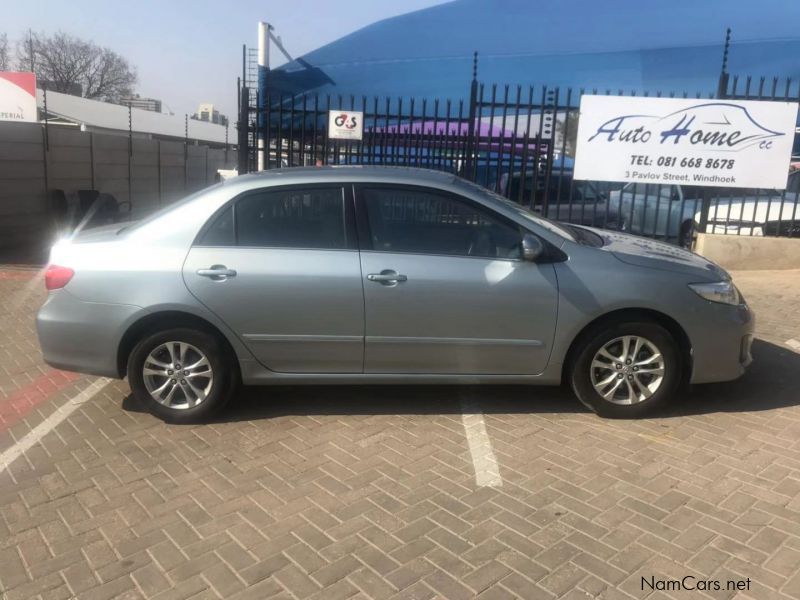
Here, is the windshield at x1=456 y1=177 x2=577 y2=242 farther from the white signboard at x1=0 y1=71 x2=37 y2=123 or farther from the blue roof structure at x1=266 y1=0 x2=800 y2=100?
the white signboard at x1=0 y1=71 x2=37 y2=123

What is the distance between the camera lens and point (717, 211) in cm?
1008

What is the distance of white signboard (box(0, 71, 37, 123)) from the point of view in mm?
13312

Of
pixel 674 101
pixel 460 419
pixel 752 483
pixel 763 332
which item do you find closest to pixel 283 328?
pixel 460 419

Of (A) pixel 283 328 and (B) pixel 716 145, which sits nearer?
(A) pixel 283 328

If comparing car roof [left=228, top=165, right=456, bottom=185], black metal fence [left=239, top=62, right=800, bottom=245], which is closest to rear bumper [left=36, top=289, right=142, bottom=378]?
car roof [left=228, top=165, right=456, bottom=185]

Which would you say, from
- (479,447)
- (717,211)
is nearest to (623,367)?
(479,447)

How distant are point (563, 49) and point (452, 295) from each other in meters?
10.8

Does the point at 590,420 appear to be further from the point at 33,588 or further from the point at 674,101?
the point at 674,101

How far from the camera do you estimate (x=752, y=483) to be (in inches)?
145

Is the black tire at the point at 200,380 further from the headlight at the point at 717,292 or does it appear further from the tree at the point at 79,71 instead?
the tree at the point at 79,71

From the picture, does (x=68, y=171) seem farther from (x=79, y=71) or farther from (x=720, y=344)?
(x=79, y=71)

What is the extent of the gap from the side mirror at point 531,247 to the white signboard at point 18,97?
1230 cm

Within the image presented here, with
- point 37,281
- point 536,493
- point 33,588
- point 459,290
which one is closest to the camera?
point 33,588

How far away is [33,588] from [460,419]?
8.44 ft
